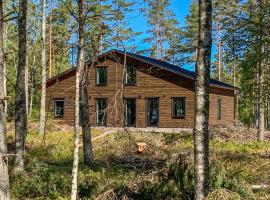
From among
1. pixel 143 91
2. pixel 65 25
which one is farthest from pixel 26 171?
pixel 65 25

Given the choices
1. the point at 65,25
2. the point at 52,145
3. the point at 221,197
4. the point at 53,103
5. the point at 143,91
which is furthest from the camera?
the point at 65,25

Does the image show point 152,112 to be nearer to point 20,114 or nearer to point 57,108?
point 57,108

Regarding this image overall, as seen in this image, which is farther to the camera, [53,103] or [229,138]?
[53,103]

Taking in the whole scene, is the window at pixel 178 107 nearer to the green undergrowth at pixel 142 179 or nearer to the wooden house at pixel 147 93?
the wooden house at pixel 147 93

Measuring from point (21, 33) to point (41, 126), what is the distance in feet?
46.8

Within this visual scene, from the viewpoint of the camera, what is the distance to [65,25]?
186ft

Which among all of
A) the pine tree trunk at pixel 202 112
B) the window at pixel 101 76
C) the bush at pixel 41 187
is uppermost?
the window at pixel 101 76

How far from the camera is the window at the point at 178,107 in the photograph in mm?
34969

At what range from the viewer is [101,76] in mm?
38062

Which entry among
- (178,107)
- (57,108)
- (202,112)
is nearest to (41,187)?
(202,112)

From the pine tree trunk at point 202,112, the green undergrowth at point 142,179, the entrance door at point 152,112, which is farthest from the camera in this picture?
the entrance door at point 152,112

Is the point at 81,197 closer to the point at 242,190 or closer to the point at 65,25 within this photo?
the point at 242,190

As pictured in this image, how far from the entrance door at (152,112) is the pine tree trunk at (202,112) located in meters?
26.6

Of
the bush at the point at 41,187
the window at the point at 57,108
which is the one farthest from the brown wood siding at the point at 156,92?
the bush at the point at 41,187
